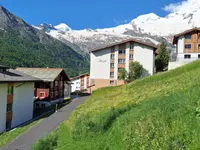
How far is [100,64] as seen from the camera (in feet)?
194

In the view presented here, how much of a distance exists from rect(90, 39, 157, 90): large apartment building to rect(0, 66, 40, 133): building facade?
2676cm

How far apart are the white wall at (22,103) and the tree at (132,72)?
25255 mm

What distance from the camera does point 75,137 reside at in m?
12.1

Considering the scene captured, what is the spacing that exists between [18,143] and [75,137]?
27.2 feet

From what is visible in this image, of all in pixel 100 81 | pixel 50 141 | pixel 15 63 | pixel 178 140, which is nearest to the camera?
pixel 178 140

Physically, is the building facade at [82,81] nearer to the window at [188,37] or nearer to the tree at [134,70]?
the tree at [134,70]

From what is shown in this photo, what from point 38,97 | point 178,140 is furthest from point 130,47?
point 178,140

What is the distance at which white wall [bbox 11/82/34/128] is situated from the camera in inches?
1172

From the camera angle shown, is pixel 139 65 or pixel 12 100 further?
pixel 139 65

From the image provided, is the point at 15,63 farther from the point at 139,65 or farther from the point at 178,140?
the point at 178,140

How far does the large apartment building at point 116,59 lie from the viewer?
5512cm

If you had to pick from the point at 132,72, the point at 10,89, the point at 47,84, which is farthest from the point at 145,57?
the point at 10,89

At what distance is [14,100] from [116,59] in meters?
31.9

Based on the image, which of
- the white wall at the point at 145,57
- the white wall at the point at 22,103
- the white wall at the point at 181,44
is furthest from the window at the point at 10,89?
the white wall at the point at 181,44
